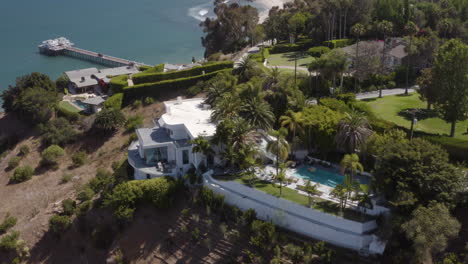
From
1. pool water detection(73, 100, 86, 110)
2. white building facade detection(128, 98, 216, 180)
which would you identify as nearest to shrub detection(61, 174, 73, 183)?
white building facade detection(128, 98, 216, 180)

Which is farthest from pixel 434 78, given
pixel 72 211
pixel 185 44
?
pixel 185 44

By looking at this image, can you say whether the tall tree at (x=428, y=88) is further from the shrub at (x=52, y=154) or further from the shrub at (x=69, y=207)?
the shrub at (x=52, y=154)

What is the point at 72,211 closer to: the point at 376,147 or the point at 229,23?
the point at 376,147

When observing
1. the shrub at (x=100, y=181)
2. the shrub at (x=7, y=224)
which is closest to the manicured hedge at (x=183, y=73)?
the shrub at (x=100, y=181)

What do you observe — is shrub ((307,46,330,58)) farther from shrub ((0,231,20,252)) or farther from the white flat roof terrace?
shrub ((0,231,20,252))

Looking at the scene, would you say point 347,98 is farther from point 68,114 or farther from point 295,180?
point 68,114

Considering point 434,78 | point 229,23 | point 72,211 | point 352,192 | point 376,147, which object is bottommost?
point 72,211

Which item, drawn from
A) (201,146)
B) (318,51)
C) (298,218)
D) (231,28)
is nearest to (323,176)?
(298,218)
